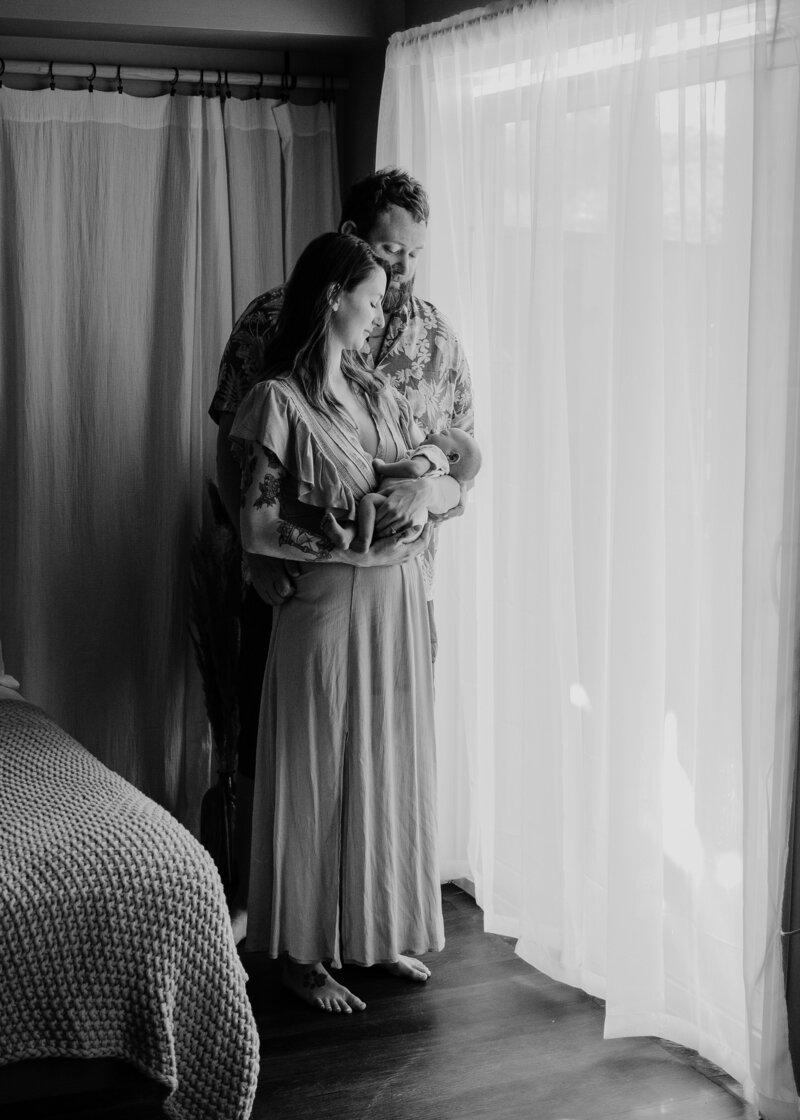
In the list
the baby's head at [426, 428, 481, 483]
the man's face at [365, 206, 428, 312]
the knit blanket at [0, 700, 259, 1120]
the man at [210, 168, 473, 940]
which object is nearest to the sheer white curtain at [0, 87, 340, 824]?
the man at [210, 168, 473, 940]

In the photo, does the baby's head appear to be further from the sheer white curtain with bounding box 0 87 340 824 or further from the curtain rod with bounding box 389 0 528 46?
the sheer white curtain with bounding box 0 87 340 824

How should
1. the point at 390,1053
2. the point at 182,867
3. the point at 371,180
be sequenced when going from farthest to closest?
1. the point at 371,180
2. the point at 390,1053
3. the point at 182,867

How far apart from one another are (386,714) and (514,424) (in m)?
0.79

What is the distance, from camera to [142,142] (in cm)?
364

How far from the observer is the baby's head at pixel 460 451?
288cm

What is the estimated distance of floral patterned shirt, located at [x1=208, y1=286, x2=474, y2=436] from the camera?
120 inches

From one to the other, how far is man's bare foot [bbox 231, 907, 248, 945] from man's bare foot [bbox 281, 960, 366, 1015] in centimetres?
34

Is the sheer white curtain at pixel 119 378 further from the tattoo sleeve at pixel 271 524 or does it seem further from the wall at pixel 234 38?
the tattoo sleeve at pixel 271 524

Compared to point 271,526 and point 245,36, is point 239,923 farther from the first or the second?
point 245,36

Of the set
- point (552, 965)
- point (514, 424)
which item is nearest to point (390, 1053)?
point (552, 965)

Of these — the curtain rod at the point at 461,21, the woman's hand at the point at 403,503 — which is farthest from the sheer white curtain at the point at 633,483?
the woman's hand at the point at 403,503

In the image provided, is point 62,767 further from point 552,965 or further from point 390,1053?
point 552,965

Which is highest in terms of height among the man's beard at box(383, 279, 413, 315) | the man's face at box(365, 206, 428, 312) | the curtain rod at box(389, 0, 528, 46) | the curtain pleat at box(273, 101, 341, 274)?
the curtain rod at box(389, 0, 528, 46)

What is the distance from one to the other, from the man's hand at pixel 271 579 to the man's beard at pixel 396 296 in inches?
26.9
